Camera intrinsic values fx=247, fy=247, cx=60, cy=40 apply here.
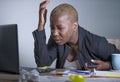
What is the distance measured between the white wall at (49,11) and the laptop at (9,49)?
1036mm

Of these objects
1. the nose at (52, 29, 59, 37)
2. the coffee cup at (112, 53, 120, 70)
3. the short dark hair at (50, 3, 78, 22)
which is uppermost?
the short dark hair at (50, 3, 78, 22)

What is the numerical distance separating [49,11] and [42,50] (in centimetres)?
95

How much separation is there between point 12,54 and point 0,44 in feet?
0.47

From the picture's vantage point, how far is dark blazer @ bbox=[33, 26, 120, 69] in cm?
153

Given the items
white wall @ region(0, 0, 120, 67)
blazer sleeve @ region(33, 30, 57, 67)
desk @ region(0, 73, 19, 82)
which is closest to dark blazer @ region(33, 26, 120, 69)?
blazer sleeve @ region(33, 30, 57, 67)

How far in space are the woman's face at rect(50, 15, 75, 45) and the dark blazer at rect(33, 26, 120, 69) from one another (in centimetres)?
9

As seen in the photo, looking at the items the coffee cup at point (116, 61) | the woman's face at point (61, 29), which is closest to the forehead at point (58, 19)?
the woman's face at point (61, 29)

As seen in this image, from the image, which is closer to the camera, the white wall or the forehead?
the forehead

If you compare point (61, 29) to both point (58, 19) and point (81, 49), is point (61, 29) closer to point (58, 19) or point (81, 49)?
point (58, 19)

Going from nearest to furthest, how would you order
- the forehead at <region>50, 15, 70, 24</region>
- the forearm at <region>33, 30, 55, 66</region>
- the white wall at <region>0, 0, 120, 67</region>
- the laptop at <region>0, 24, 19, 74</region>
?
the laptop at <region>0, 24, 19, 74</region>
the forehead at <region>50, 15, 70, 24</region>
the forearm at <region>33, 30, 55, 66</region>
the white wall at <region>0, 0, 120, 67</region>

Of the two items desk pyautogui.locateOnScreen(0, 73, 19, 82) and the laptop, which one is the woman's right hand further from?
desk pyautogui.locateOnScreen(0, 73, 19, 82)

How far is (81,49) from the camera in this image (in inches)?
61.8

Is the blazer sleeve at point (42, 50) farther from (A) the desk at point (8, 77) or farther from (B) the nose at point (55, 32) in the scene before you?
(A) the desk at point (8, 77)

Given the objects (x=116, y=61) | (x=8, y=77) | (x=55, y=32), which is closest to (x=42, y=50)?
(x=55, y=32)
